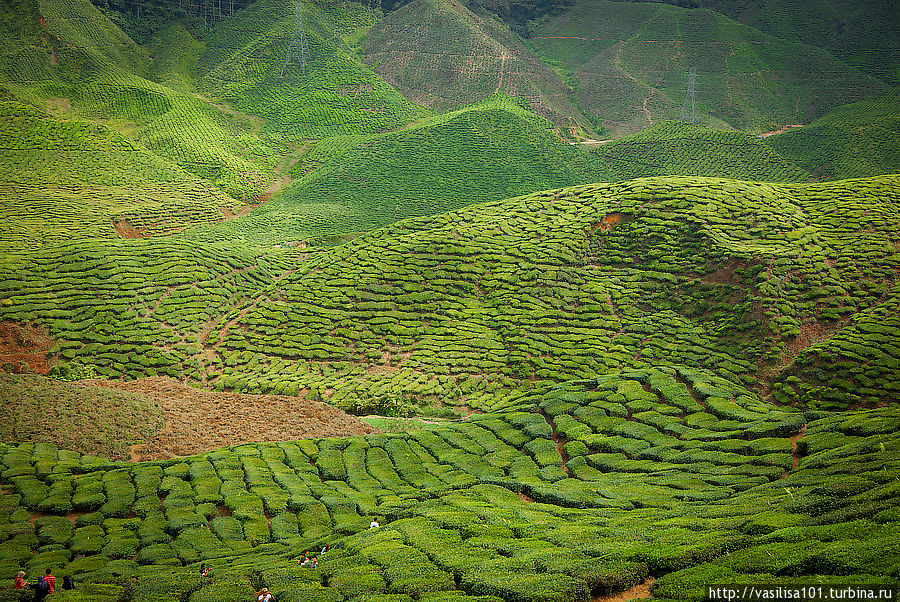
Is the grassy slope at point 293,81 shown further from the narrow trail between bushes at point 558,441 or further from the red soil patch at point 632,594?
the red soil patch at point 632,594

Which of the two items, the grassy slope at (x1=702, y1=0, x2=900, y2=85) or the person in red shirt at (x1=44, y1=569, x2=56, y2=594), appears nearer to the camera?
the person in red shirt at (x1=44, y1=569, x2=56, y2=594)

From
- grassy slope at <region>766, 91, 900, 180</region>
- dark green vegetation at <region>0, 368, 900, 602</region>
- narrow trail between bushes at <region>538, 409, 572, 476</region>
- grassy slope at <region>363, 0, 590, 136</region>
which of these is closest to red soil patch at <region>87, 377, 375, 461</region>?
dark green vegetation at <region>0, 368, 900, 602</region>

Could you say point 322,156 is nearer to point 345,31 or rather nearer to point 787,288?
point 345,31

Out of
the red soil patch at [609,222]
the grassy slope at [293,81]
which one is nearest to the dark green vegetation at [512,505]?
the red soil patch at [609,222]

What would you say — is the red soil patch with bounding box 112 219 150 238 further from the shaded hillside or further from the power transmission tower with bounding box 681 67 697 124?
the power transmission tower with bounding box 681 67 697 124

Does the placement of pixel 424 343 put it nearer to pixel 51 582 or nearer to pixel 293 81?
pixel 51 582
